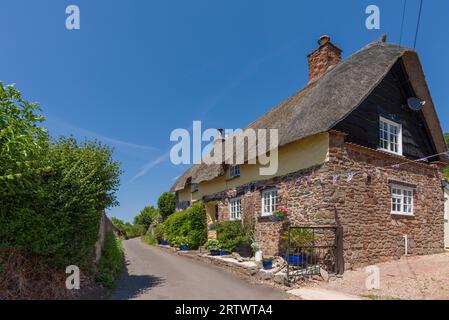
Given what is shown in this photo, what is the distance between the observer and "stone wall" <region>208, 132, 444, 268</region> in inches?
428

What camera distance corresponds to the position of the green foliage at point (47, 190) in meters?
6.34

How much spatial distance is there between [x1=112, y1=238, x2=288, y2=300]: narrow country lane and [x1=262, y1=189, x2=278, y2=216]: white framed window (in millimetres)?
3114

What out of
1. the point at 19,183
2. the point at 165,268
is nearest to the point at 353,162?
the point at 165,268

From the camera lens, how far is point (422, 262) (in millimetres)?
11391

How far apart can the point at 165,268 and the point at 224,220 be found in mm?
5483

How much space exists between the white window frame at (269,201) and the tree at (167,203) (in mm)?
17013

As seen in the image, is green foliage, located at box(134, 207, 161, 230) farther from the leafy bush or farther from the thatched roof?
the thatched roof

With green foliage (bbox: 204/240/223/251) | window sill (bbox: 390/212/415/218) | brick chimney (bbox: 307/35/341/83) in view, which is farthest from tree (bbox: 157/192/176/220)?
window sill (bbox: 390/212/415/218)

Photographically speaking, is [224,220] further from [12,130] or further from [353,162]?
[12,130]

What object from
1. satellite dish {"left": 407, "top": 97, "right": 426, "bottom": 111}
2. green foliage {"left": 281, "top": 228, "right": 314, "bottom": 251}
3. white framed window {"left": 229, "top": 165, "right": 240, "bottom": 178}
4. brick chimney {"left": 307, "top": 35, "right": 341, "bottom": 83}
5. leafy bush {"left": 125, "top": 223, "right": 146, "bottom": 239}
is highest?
brick chimney {"left": 307, "top": 35, "right": 341, "bottom": 83}

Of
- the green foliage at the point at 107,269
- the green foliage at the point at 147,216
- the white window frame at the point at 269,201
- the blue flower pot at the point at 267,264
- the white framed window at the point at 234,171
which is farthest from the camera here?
the green foliage at the point at 147,216

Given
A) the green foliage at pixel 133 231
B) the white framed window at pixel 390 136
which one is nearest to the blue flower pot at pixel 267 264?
the white framed window at pixel 390 136

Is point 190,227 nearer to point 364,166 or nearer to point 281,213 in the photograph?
point 281,213

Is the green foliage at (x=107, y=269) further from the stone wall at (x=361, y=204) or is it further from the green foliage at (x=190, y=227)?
the green foliage at (x=190, y=227)
